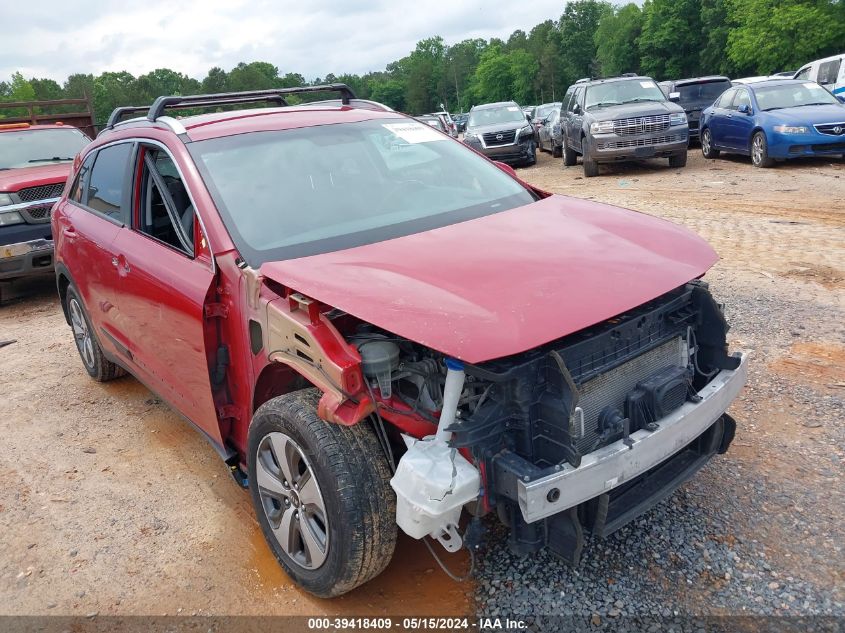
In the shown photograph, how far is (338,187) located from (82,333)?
3.12 m

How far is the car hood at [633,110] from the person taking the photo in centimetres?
1318

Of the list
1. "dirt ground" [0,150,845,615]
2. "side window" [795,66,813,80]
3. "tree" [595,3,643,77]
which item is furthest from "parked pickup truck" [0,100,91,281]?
"tree" [595,3,643,77]

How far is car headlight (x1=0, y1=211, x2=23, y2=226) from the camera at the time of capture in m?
7.91

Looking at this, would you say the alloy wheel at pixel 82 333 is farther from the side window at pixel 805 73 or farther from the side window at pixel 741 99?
the side window at pixel 805 73

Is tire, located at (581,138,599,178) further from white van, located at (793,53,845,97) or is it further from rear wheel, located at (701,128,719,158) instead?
white van, located at (793,53,845,97)

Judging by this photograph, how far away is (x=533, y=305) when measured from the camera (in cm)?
240

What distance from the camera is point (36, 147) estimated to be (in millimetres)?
9477

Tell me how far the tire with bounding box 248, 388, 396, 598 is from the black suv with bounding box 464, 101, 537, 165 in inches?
604

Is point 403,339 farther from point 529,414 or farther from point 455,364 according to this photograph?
point 529,414

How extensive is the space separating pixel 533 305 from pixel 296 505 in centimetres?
129

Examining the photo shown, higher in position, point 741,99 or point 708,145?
point 741,99

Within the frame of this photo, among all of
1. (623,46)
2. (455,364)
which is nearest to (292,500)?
(455,364)

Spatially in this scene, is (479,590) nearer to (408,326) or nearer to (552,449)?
(552,449)

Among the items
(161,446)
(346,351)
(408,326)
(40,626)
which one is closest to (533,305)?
(408,326)
